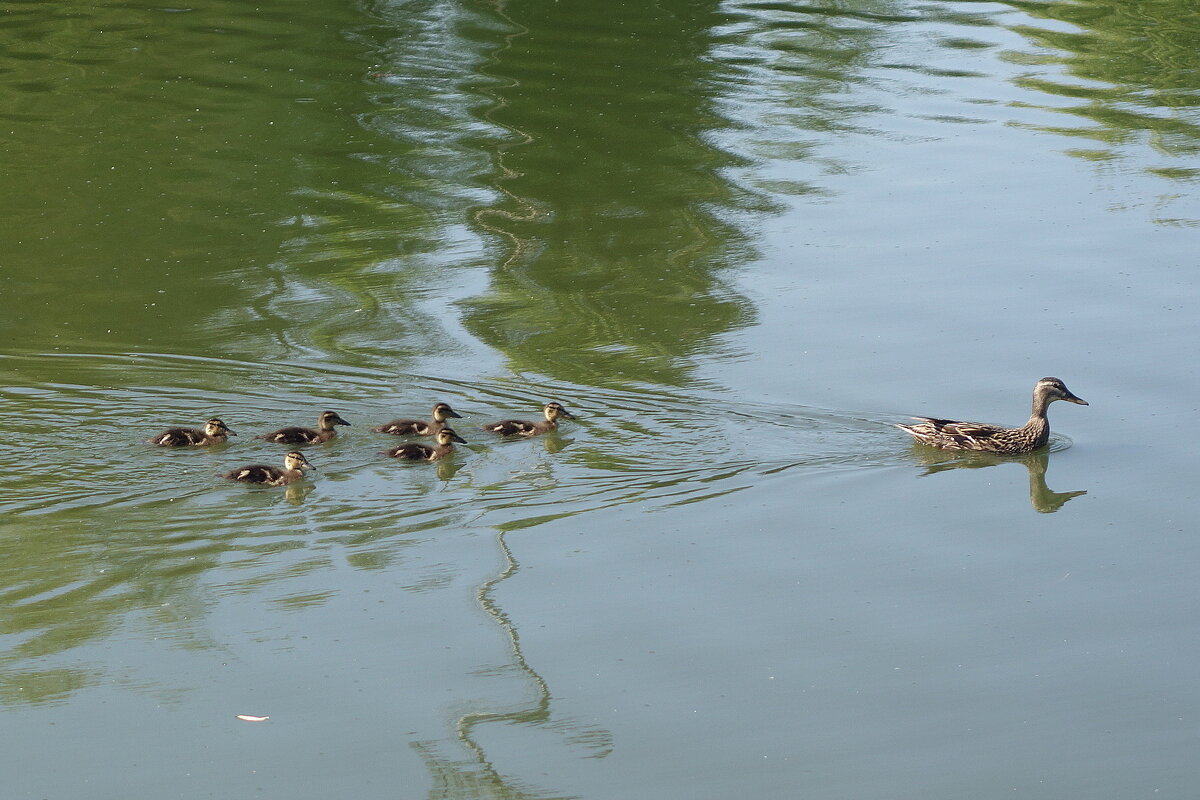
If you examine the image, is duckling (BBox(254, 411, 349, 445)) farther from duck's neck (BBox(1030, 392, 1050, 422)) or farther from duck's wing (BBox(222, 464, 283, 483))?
A: duck's neck (BBox(1030, 392, 1050, 422))

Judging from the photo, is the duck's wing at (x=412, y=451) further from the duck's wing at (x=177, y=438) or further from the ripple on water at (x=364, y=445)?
the duck's wing at (x=177, y=438)

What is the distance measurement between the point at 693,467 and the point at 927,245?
12.3ft

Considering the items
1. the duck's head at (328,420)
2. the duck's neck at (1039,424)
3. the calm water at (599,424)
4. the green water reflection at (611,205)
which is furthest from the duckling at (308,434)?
the duck's neck at (1039,424)

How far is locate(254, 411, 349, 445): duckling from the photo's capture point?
25.2 ft

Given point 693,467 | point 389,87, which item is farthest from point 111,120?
point 693,467

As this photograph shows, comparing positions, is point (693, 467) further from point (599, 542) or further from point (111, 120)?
point (111, 120)

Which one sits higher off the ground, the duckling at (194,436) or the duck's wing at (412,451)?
the duckling at (194,436)

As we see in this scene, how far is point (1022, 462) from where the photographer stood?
7773mm

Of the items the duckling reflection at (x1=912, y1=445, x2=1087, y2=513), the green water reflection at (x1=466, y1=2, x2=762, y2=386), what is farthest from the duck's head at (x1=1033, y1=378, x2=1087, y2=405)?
the green water reflection at (x1=466, y1=2, x2=762, y2=386)

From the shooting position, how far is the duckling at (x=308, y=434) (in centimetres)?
769

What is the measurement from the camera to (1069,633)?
6039mm

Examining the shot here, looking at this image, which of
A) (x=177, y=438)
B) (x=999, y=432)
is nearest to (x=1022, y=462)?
(x=999, y=432)

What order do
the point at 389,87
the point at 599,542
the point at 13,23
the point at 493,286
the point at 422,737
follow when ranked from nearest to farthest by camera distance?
the point at 422,737
the point at 599,542
the point at 493,286
the point at 389,87
the point at 13,23

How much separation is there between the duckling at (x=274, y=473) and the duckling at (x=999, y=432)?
2.66m
